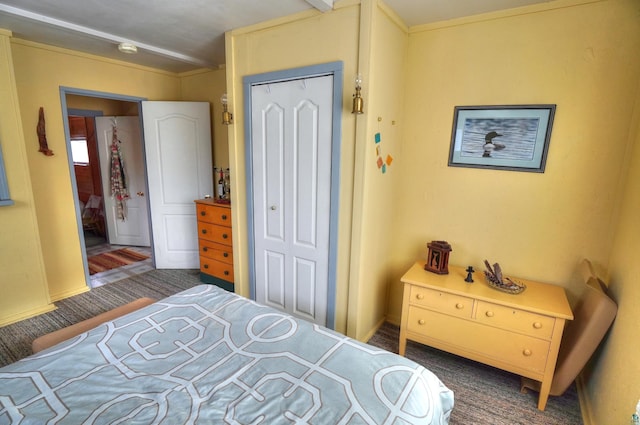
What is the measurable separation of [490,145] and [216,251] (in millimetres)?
2774

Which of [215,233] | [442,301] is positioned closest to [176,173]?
[215,233]

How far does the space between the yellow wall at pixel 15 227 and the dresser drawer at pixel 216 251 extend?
1.41 meters

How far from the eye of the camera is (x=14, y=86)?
255 cm

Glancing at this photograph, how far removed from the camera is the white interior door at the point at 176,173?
11.9 ft

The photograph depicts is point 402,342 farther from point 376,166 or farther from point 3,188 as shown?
point 3,188

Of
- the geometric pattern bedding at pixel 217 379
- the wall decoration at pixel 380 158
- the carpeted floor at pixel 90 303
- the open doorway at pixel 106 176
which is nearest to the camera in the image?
the geometric pattern bedding at pixel 217 379

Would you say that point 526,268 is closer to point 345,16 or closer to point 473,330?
point 473,330

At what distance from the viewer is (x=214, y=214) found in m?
3.29

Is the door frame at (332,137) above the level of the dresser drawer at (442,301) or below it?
above

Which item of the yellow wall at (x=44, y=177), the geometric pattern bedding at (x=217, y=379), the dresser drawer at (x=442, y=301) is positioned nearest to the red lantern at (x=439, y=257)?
the dresser drawer at (x=442, y=301)

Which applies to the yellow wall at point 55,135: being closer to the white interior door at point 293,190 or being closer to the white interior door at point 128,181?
the white interior door at point 128,181

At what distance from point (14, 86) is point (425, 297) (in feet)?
12.0

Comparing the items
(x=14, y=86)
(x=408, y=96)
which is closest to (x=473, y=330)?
(x=408, y=96)

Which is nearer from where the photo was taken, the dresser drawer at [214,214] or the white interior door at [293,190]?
the white interior door at [293,190]
